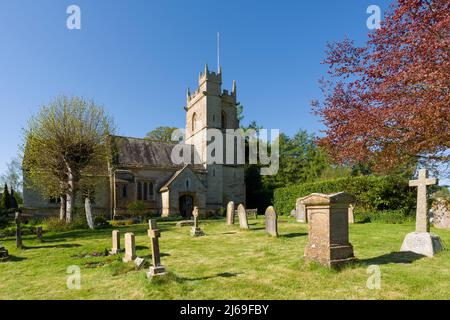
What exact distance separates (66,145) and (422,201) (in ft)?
65.0

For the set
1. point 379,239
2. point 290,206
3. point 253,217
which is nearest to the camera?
point 379,239

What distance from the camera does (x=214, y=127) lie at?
32938 mm

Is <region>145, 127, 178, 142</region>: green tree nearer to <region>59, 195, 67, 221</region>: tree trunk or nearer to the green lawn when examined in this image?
<region>59, 195, 67, 221</region>: tree trunk

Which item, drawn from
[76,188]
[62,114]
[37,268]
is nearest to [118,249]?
[37,268]

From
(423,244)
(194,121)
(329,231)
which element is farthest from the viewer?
(194,121)

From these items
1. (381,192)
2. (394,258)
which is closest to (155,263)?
→ (394,258)

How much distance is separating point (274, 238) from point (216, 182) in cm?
2094

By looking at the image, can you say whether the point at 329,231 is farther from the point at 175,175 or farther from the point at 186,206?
the point at 186,206

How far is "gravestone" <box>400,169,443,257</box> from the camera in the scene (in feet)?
26.0

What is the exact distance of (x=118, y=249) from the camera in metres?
10.1
